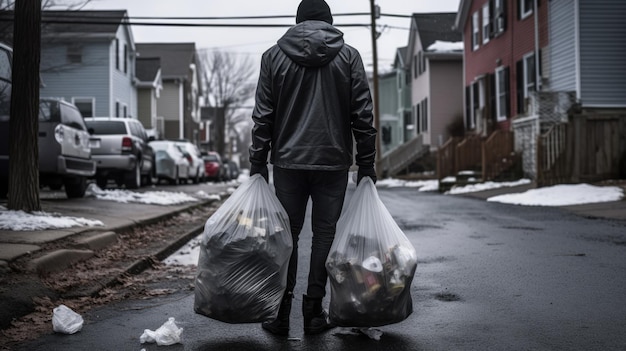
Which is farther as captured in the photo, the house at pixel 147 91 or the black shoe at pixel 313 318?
the house at pixel 147 91

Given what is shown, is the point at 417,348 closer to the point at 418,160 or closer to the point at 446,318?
the point at 446,318

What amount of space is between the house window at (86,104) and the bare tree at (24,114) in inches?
944

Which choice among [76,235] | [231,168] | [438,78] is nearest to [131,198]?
[76,235]

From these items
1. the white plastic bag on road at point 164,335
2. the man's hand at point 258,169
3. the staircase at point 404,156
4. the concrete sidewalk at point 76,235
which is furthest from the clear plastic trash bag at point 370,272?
the staircase at point 404,156

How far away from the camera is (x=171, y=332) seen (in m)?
3.70

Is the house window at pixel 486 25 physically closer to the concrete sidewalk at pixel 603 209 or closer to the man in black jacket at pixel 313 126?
the concrete sidewalk at pixel 603 209

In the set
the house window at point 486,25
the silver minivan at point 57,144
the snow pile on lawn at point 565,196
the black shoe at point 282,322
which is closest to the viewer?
the black shoe at point 282,322

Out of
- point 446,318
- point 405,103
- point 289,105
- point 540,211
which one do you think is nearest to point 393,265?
point 446,318

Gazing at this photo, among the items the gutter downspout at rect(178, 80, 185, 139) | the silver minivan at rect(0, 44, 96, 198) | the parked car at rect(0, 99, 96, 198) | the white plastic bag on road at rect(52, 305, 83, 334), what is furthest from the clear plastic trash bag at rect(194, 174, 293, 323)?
the gutter downspout at rect(178, 80, 185, 139)

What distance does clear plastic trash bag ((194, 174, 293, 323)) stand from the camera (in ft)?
12.1

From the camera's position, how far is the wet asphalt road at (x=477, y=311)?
12.0ft

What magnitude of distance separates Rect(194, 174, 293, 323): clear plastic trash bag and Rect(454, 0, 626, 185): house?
12.8 m

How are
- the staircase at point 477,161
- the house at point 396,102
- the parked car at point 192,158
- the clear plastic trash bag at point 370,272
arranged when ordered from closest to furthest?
the clear plastic trash bag at point 370,272 < the staircase at point 477,161 < the parked car at point 192,158 < the house at point 396,102

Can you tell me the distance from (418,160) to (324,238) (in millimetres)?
30177
